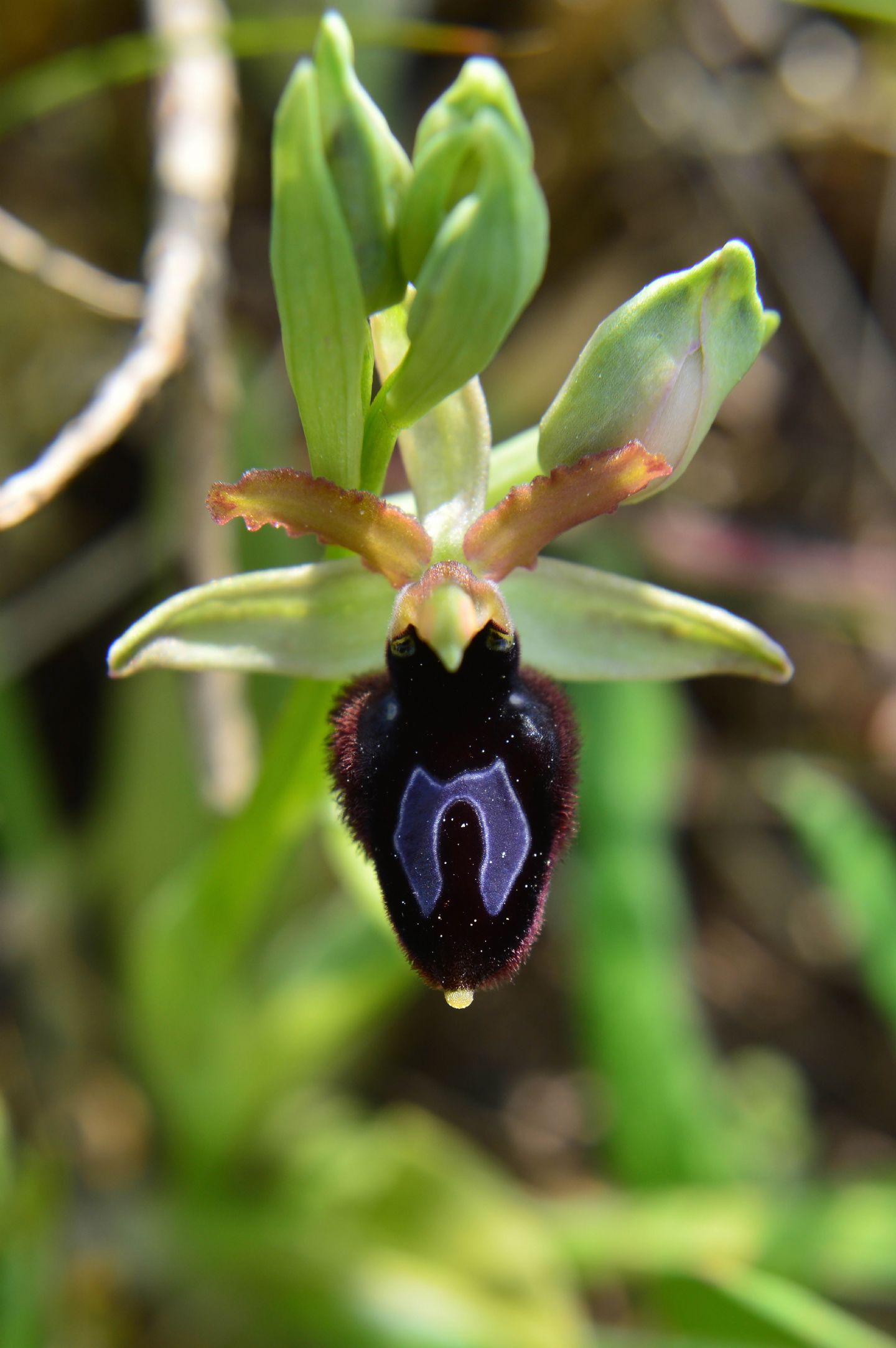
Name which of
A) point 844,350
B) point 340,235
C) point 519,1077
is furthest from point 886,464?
point 340,235

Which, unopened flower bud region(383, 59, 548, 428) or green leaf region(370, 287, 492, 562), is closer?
unopened flower bud region(383, 59, 548, 428)

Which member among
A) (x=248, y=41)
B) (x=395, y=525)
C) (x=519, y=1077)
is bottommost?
(x=519, y=1077)

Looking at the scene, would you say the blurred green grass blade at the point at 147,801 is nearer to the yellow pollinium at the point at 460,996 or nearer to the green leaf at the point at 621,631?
the green leaf at the point at 621,631

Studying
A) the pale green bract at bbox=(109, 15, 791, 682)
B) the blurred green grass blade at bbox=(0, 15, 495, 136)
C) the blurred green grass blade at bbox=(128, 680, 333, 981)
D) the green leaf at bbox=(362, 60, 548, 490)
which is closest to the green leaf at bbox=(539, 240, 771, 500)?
the pale green bract at bbox=(109, 15, 791, 682)

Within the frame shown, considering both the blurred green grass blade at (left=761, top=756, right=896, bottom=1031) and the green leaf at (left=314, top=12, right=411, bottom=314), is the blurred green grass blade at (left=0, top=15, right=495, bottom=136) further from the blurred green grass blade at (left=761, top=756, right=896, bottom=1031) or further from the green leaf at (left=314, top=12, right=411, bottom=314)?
the blurred green grass blade at (left=761, top=756, right=896, bottom=1031)

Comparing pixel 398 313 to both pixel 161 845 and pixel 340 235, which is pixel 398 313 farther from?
pixel 161 845
